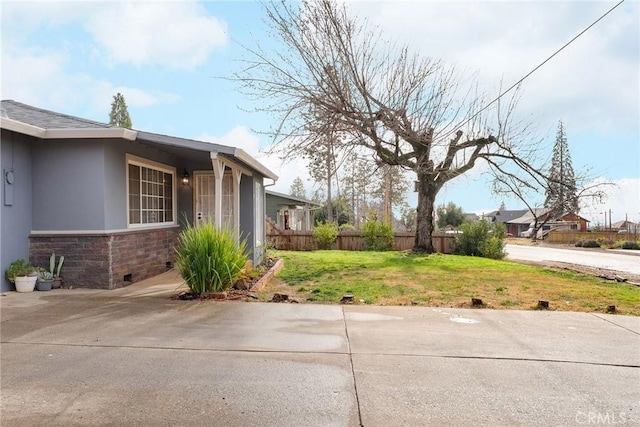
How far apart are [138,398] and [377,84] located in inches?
416

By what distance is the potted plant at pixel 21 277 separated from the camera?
6.83 meters

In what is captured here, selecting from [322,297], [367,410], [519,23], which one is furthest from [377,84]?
[367,410]

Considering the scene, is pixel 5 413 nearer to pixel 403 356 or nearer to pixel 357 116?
pixel 403 356

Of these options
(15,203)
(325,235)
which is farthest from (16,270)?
(325,235)

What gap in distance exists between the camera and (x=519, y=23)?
948cm

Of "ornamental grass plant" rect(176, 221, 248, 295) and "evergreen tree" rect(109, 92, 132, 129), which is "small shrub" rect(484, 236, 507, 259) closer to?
"ornamental grass plant" rect(176, 221, 248, 295)

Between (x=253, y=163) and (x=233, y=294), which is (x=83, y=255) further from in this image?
(x=253, y=163)

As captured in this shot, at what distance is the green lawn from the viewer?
6.89 m

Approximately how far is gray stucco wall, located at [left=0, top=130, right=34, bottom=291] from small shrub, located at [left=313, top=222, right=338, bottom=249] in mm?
11736

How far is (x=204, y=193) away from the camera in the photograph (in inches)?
421

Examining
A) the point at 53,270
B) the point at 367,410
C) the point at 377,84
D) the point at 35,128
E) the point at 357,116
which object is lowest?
the point at 367,410

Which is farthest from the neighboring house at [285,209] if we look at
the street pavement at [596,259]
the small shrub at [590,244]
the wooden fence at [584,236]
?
the wooden fence at [584,236]

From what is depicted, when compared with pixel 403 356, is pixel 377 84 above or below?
above

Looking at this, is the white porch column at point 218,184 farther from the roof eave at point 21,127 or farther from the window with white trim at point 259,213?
the window with white trim at point 259,213
